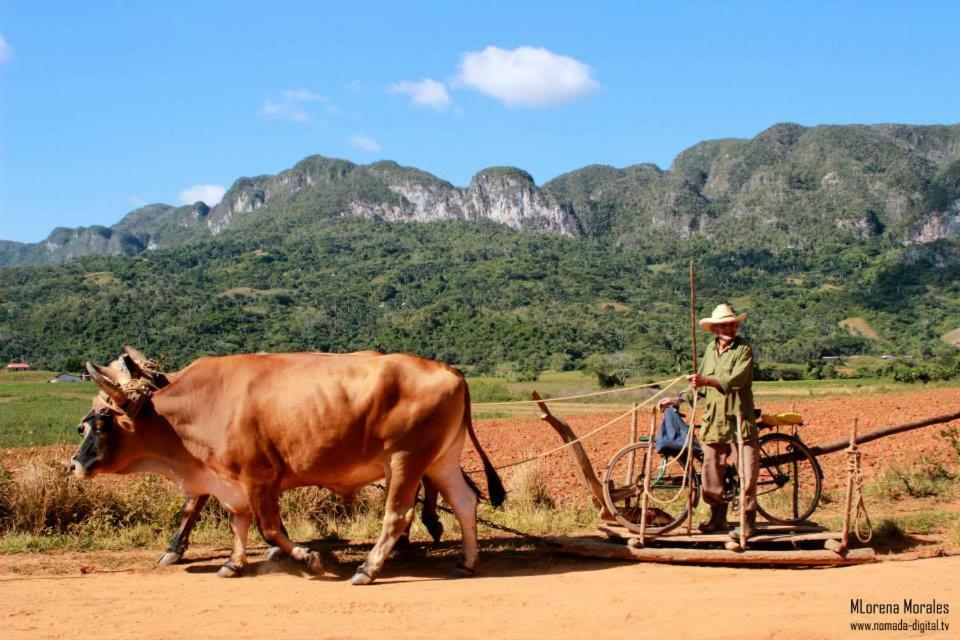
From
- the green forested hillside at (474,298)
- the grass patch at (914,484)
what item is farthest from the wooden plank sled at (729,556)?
the green forested hillside at (474,298)

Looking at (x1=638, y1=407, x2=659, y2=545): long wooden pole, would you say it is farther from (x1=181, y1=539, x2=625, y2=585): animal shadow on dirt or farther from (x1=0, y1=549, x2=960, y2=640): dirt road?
(x1=181, y1=539, x2=625, y2=585): animal shadow on dirt

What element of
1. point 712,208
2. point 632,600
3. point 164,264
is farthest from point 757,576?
point 712,208

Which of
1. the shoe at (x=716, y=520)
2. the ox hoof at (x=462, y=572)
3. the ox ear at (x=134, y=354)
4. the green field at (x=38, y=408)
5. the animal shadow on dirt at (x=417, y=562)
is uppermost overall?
the ox ear at (x=134, y=354)

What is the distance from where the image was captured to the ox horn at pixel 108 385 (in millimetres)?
6914

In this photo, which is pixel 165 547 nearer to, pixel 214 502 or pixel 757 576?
pixel 214 502

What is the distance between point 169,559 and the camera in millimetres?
7504

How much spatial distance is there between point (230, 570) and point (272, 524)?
0.60 meters

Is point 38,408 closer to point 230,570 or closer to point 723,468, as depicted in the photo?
point 230,570

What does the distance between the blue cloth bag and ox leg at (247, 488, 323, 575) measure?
10.3ft

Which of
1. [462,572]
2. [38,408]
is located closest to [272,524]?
[462,572]

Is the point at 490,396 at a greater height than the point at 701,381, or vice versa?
the point at 701,381

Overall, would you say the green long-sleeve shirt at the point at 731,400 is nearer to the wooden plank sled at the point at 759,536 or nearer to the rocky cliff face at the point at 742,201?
the wooden plank sled at the point at 759,536

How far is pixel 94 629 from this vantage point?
5.58 meters

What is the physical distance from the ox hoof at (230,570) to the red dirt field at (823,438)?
4.36 metres
